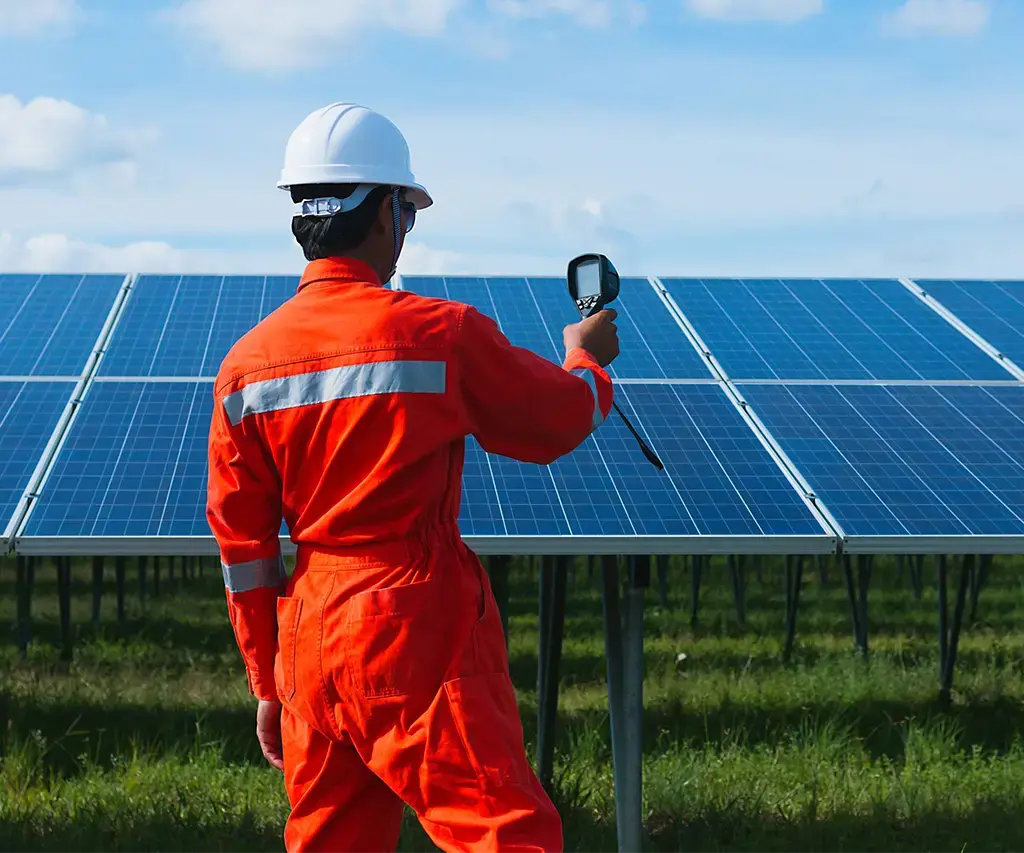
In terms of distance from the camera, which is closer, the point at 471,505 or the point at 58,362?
the point at 471,505

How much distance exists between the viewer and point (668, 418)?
6.56m

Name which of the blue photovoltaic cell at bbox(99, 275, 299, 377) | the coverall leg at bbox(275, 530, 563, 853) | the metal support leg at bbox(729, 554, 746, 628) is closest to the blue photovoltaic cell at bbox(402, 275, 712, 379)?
the blue photovoltaic cell at bbox(99, 275, 299, 377)

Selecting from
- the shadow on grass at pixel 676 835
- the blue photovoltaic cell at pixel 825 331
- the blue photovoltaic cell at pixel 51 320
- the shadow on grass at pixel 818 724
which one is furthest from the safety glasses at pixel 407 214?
the shadow on grass at pixel 818 724

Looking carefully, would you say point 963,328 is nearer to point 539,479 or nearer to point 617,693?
point 539,479

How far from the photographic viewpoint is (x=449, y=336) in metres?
3.17

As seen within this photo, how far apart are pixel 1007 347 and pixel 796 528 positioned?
3186 millimetres

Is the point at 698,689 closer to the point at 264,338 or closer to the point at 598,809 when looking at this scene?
the point at 598,809

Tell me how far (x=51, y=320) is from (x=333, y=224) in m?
5.12

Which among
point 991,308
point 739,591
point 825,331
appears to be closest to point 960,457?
point 825,331

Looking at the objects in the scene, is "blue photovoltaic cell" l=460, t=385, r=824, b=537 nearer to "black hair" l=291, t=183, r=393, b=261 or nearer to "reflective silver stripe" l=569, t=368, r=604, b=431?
"reflective silver stripe" l=569, t=368, r=604, b=431

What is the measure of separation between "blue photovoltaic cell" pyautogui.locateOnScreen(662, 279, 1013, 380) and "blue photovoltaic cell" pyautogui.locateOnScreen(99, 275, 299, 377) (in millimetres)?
2711

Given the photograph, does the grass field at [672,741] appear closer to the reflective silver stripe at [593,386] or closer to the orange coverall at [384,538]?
the orange coverall at [384,538]

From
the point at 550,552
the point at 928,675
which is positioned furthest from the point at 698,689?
the point at 550,552

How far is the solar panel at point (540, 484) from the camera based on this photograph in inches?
210
